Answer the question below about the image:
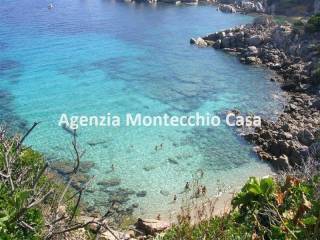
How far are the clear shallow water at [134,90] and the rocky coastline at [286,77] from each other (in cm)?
163

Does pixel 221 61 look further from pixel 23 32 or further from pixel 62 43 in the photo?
pixel 23 32

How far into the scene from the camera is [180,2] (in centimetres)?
10350

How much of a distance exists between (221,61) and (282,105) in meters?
17.0

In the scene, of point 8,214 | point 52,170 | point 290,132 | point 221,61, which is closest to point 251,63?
point 221,61

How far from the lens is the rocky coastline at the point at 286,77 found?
30.6 meters

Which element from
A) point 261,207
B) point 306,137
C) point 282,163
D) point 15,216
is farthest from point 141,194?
point 15,216

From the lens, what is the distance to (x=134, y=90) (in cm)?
4472

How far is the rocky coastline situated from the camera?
30594 mm

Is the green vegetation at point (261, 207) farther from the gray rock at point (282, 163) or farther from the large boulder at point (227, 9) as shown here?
the large boulder at point (227, 9)

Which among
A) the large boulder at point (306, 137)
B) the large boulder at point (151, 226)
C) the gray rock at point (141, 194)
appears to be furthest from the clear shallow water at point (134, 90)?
the large boulder at point (306, 137)

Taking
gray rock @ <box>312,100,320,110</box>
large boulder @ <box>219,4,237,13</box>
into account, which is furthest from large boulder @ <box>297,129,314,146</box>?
large boulder @ <box>219,4,237,13</box>

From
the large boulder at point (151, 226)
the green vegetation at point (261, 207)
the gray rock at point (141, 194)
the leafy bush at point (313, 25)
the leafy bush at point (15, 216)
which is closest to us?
the leafy bush at point (15, 216)

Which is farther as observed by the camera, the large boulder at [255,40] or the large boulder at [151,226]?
the large boulder at [255,40]

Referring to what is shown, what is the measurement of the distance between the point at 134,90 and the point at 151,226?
2461 centimetres
